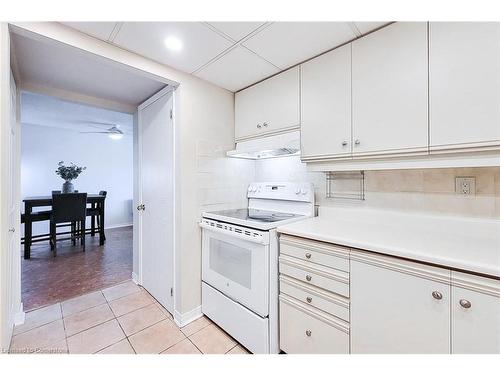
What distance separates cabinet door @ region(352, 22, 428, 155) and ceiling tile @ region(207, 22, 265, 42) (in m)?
0.64

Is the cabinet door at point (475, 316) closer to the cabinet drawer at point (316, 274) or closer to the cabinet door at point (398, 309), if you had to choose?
the cabinet door at point (398, 309)

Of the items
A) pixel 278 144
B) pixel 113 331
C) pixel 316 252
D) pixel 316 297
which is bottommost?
pixel 113 331

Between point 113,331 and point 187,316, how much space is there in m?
0.55

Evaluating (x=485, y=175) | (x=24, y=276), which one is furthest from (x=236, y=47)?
(x=24, y=276)

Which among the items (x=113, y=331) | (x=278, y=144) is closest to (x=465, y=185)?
(x=278, y=144)

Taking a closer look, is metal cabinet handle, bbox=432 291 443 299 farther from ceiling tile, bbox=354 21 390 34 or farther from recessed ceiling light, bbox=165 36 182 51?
recessed ceiling light, bbox=165 36 182 51

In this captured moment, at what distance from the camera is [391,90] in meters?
1.22

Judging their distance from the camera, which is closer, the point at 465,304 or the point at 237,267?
the point at 465,304

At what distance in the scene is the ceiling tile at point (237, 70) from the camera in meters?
1.55

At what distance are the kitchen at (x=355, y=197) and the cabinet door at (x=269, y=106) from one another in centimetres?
1

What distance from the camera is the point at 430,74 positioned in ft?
3.62

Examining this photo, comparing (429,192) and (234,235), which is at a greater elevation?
(429,192)

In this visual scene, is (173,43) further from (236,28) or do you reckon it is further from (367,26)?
(367,26)

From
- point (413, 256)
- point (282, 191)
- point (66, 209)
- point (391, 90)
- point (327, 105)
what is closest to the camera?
point (413, 256)
